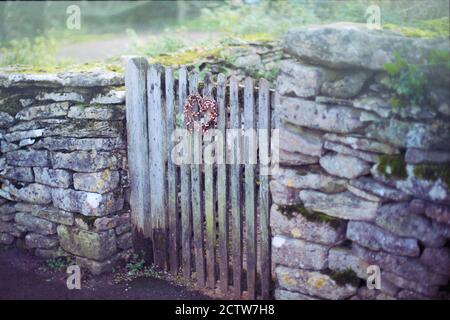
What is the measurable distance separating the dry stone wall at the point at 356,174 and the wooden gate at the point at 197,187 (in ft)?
1.10

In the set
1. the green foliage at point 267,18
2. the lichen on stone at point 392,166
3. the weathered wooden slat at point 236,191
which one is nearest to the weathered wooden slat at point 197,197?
the weathered wooden slat at point 236,191

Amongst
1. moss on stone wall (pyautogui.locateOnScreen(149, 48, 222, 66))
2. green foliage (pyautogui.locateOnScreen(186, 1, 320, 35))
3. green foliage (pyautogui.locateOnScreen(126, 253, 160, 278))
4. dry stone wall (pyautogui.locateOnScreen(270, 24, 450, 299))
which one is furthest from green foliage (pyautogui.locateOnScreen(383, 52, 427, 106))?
green foliage (pyautogui.locateOnScreen(186, 1, 320, 35))

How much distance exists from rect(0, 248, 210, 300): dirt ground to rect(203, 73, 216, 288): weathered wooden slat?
0.74 ft

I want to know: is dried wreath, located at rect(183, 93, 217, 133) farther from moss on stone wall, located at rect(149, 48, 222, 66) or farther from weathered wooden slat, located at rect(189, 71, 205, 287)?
moss on stone wall, located at rect(149, 48, 222, 66)

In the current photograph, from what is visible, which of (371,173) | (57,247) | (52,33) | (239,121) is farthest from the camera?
(52,33)

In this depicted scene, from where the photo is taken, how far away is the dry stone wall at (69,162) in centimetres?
522

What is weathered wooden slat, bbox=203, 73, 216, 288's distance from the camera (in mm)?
4706

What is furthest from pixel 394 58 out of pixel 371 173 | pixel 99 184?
pixel 99 184

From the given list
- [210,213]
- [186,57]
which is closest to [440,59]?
[210,213]

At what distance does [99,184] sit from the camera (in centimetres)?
519

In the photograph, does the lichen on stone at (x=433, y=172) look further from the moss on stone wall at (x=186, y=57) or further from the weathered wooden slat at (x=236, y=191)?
the moss on stone wall at (x=186, y=57)

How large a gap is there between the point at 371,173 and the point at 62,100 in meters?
3.07

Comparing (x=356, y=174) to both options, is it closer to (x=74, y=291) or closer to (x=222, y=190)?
(x=222, y=190)
